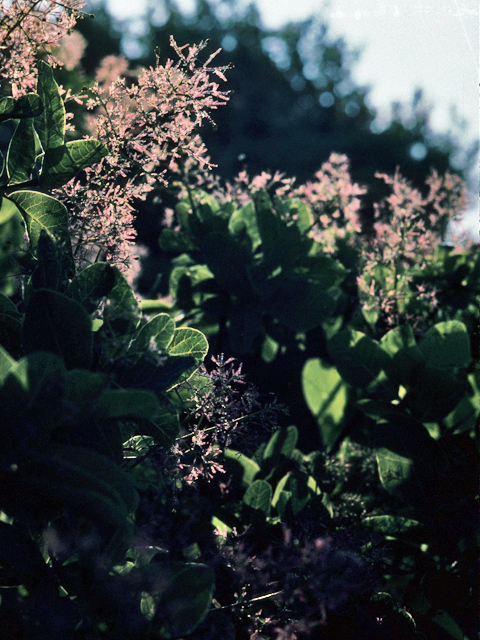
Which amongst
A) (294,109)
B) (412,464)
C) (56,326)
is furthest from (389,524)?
(294,109)

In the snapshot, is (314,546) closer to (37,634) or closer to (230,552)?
(230,552)

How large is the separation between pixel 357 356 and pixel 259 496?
296 millimetres

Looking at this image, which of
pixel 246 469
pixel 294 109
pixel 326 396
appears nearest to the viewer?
pixel 246 469

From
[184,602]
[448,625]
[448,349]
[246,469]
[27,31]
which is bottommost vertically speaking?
[448,625]

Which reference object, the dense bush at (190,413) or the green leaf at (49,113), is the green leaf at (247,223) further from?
the green leaf at (49,113)

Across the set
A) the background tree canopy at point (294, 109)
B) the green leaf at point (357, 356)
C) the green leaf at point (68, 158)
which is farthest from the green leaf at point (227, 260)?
the background tree canopy at point (294, 109)

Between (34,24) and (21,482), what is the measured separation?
0.46 m

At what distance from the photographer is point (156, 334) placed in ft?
1.67

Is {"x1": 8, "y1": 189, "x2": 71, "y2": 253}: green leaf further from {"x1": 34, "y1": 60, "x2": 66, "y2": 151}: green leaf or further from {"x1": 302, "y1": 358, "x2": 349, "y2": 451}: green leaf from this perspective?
{"x1": 302, "y1": 358, "x2": 349, "y2": 451}: green leaf

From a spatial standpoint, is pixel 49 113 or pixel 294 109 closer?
pixel 49 113

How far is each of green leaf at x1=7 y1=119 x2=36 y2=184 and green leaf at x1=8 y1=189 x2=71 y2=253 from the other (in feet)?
0.13

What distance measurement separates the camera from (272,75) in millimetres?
8047

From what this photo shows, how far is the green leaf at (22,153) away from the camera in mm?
553

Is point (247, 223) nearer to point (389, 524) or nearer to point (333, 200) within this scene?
point (333, 200)
